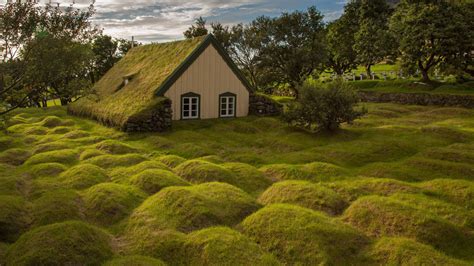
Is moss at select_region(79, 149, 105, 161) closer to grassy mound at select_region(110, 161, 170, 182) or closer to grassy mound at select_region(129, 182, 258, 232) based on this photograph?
grassy mound at select_region(110, 161, 170, 182)

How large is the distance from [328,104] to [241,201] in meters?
13.6

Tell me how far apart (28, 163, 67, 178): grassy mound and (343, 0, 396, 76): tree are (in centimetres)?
5079

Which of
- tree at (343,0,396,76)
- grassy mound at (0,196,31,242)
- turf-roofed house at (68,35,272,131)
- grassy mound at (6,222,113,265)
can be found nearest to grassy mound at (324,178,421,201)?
grassy mound at (6,222,113,265)

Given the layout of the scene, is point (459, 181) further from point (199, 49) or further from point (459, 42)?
point (459, 42)

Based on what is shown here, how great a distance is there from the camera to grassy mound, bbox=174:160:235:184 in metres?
16.4

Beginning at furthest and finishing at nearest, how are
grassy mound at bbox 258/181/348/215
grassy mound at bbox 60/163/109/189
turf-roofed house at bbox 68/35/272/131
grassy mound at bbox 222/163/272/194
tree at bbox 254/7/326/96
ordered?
tree at bbox 254/7/326/96
turf-roofed house at bbox 68/35/272/131
grassy mound at bbox 60/163/109/189
grassy mound at bbox 222/163/272/194
grassy mound at bbox 258/181/348/215

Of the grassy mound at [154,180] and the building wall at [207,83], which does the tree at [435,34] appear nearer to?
the building wall at [207,83]

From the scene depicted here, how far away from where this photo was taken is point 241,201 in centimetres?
1347

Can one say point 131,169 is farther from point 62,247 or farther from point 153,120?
point 153,120

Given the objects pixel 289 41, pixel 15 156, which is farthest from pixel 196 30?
pixel 15 156

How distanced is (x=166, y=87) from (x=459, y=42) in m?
35.0

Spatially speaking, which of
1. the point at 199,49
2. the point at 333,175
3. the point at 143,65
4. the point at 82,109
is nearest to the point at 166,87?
the point at 199,49

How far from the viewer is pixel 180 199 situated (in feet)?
43.2

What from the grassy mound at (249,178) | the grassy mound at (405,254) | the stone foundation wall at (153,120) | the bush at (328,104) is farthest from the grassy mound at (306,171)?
the stone foundation wall at (153,120)
